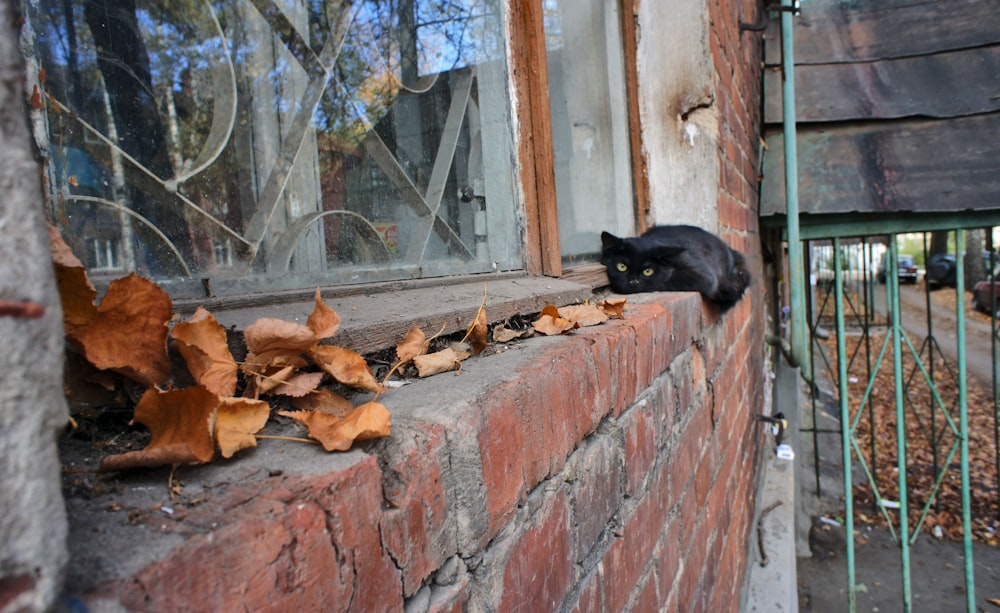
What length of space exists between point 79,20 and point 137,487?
0.64 meters

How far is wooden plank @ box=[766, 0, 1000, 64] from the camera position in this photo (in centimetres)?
355

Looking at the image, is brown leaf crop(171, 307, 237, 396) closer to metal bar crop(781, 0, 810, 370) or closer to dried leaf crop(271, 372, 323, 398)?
dried leaf crop(271, 372, 323, 398)

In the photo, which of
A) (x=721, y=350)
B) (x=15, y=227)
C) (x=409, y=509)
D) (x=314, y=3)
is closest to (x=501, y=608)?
(x=409, y=509)

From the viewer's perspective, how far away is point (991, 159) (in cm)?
333

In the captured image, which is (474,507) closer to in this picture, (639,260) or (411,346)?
(411,346)

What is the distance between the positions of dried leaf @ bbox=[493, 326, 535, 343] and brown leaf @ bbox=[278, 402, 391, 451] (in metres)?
0.55

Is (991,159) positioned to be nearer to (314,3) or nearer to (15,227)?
(314,3)

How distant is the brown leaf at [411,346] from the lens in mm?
920

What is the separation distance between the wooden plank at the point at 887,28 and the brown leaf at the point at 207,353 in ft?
13.4

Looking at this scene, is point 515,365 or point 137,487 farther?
point 515,365

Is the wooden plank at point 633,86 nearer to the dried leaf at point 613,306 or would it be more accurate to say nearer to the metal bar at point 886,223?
the dried leaf at point 613,306

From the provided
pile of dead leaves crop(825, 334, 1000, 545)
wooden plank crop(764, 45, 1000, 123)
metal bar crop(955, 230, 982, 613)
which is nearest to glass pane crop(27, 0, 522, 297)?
wooden plank crop(764, 45, 1000, 123)

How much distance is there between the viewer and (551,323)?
1251 mm

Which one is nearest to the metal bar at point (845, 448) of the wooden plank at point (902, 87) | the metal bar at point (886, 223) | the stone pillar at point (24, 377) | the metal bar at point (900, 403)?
the metal bar at point (886, 223)
